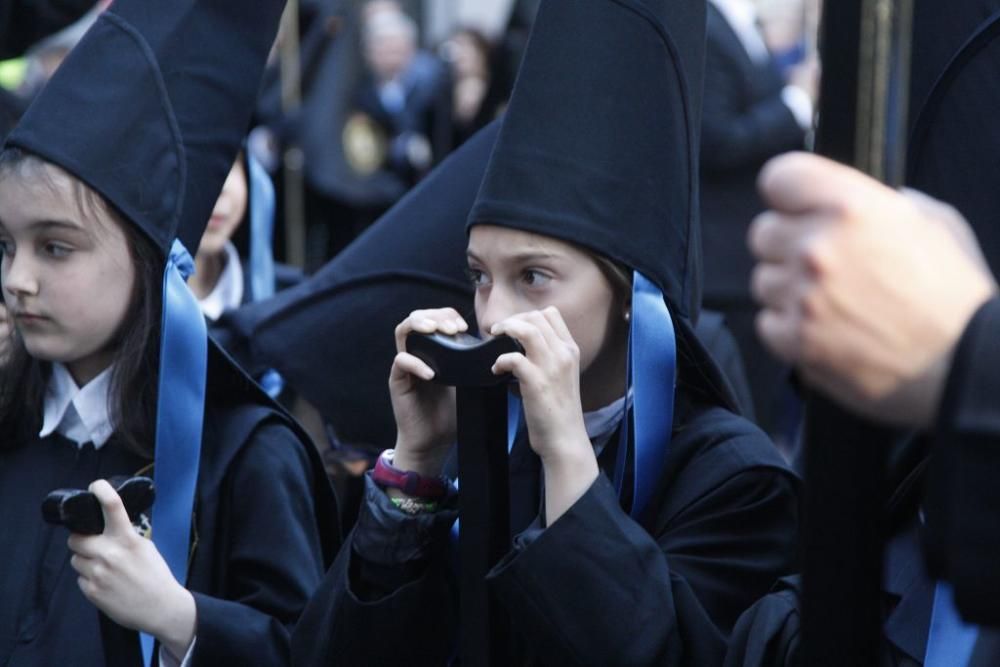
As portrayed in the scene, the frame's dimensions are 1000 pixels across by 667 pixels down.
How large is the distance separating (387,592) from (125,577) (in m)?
0.41

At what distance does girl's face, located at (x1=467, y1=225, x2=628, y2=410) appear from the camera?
8.81 ft

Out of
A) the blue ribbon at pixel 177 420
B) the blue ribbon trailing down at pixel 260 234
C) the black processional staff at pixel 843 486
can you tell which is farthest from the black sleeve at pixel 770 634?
the blue ribbon trailing down at pixel 260 234

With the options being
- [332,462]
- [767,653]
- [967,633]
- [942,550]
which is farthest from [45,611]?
[942,550]

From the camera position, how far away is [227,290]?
4.04 metres

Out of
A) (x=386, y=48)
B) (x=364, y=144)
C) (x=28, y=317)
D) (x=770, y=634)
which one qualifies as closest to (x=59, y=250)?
(x=28, y=317)

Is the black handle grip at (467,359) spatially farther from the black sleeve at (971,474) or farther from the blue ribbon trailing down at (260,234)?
the blue ribbon trailing down at (260,234)

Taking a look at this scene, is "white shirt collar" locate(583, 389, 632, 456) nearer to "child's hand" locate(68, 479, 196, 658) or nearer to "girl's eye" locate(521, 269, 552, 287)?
"girl's eye" locate(521, 269, 552, 287)

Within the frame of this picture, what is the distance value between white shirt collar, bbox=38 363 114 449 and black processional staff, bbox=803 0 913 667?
1844 mm

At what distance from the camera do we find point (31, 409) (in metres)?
3.10

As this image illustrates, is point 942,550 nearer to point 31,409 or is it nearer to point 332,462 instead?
point 31,409

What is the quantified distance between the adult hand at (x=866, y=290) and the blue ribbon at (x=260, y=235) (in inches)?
115

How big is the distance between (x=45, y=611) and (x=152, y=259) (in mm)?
656

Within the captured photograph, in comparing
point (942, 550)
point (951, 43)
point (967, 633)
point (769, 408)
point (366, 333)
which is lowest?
point (769, 408)

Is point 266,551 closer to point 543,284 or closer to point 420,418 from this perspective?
point 420,418
